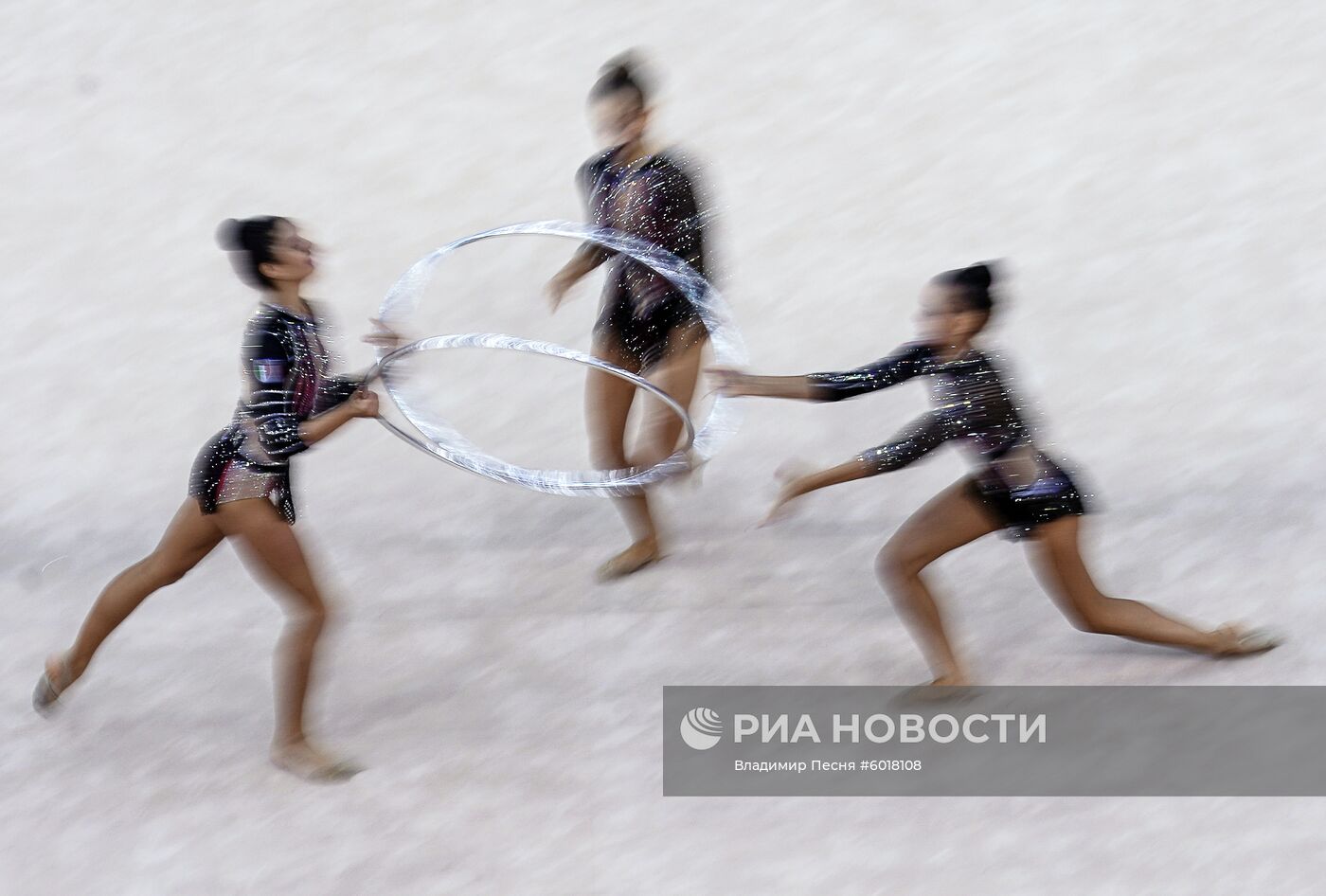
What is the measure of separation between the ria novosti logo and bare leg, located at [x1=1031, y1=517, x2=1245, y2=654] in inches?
34.1

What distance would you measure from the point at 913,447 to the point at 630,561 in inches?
47.5

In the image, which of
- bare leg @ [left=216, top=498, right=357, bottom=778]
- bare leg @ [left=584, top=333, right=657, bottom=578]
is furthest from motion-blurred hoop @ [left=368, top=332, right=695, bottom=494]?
bare leg @ [left=216, top=498, right=357, bottom=778]

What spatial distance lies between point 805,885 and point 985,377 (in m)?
1.19

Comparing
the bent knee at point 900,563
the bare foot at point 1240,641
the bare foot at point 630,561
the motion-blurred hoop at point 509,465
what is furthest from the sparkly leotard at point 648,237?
the bare foot at point 1240,641

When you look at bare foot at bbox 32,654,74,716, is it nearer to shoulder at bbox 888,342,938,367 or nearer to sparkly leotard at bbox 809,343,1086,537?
sparkly leotard at bbox 809,343,1086,537

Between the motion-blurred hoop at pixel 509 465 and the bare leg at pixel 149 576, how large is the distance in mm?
495

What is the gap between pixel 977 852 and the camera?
303 cm

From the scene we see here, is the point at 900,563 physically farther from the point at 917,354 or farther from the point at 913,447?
the point at 917,354

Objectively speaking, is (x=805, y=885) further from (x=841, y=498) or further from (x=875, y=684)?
(x=841, y=498)

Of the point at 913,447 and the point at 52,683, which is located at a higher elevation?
the point at 913,447

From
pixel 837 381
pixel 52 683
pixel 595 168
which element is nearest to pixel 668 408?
pixel 595 168

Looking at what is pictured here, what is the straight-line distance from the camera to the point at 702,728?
11.5ft

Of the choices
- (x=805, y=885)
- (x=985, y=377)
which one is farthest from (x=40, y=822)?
(x=985, y=377)

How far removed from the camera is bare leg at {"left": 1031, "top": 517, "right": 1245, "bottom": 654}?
11.2 ft
